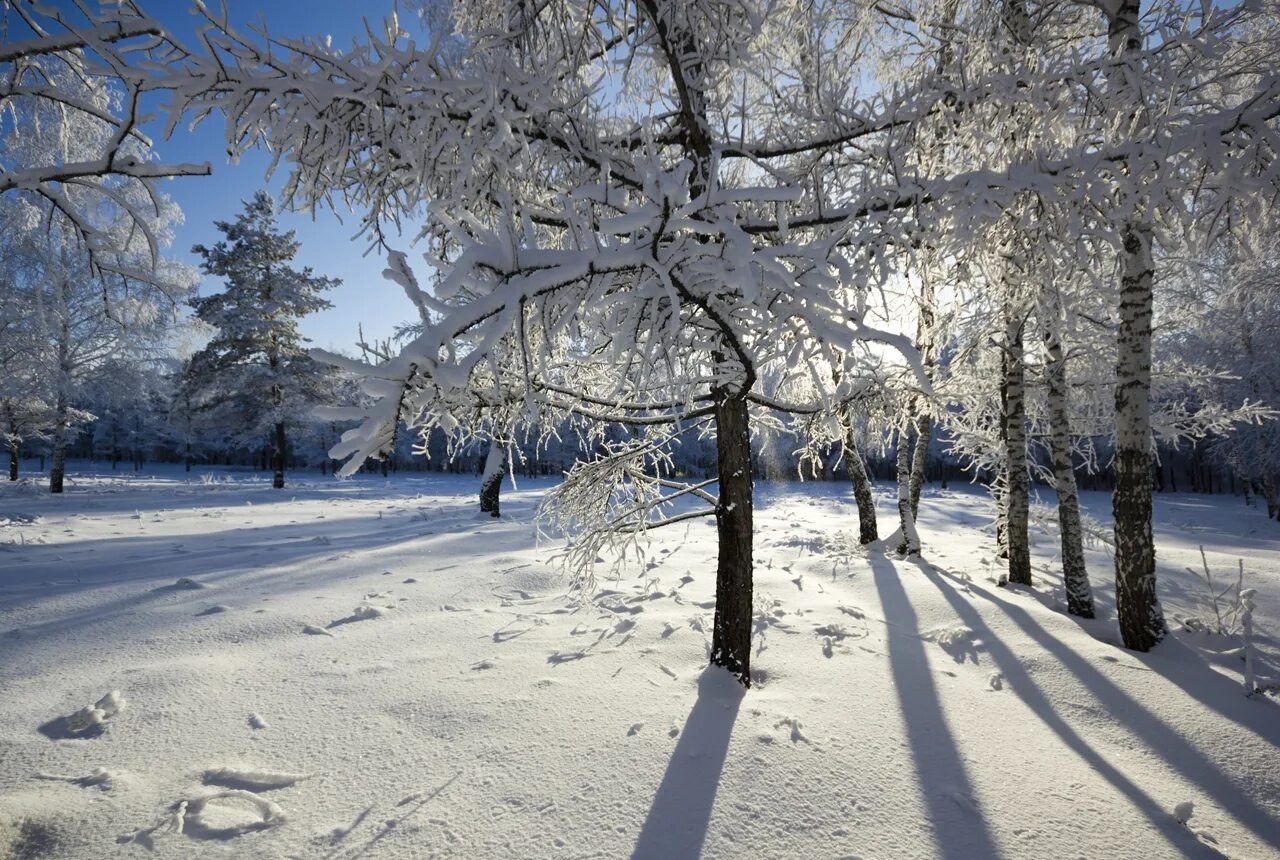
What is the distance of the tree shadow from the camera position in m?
2.00

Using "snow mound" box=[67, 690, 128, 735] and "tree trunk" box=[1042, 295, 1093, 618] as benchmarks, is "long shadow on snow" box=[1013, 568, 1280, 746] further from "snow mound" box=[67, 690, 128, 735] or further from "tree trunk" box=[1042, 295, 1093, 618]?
"snow mound" box=[67, 690, 128, 735]

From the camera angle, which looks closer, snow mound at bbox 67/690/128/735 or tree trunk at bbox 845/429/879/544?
snow mound at bbox 67/690/128/735

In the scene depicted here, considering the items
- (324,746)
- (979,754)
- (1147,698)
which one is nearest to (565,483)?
(324,746)

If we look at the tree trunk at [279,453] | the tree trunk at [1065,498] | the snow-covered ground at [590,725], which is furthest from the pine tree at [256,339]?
the tree trunk at [1065,498]

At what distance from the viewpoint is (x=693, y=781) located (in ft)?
7.68

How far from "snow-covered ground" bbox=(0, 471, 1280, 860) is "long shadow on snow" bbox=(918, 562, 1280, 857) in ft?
0.05

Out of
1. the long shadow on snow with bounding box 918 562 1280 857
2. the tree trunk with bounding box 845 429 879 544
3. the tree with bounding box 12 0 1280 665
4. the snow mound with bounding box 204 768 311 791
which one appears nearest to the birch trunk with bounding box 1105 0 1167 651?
the long shadow on snow with bounding box 918 562 1280 857

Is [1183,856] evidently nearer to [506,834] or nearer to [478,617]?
[506,834]

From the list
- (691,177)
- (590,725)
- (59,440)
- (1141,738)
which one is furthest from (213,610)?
(59,440)

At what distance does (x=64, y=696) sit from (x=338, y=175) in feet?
10.7

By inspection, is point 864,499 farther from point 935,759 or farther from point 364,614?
point 364,614

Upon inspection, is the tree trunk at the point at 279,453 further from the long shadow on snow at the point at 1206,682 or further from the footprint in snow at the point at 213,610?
the long shadow on snow at the point at 1206,682

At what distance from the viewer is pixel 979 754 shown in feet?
8.63

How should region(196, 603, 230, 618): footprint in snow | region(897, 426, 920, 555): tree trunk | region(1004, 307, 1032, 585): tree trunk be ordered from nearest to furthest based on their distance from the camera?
region(196, 603, 230, 618): footprint in snow → region(1004, 307, 1032, 585): tree trunk → region(897, 426, 920, 555): tree trunk
